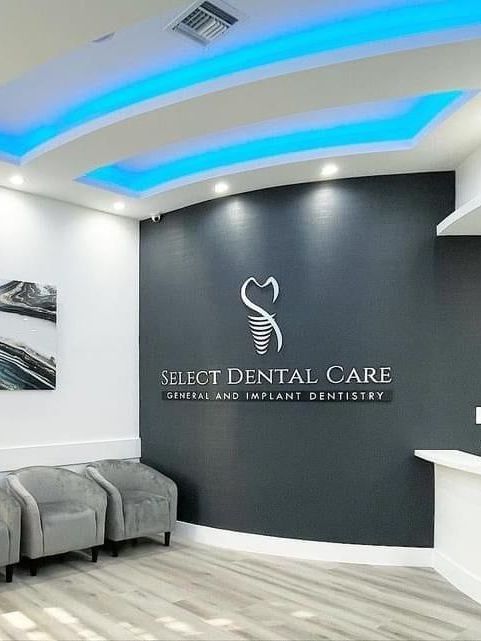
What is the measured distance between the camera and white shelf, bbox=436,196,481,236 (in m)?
4.59

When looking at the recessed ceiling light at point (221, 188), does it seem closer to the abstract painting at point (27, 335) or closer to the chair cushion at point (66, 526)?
the abstract painting at point (27, 335)

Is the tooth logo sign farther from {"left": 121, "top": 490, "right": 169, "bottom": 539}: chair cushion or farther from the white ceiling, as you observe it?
{"left": 121, "top": 490, "right": 169, "bottom": 539}: chair cushion

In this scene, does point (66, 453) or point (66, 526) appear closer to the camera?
point (66, 526)

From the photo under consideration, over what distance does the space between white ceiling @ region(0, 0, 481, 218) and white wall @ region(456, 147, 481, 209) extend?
0.09m

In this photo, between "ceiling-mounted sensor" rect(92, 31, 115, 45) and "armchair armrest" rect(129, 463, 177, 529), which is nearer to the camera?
"ceiling-mounted sensor" rect(92, 31, 115, 45)

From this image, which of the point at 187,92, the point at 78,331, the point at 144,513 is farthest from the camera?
the point at 78,331

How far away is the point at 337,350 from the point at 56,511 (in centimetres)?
282

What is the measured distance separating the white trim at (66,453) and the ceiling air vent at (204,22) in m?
4.03

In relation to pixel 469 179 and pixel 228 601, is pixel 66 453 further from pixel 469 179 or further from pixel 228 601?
pixel 469 179

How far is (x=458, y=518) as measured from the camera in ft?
16.1

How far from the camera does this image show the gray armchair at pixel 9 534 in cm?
484

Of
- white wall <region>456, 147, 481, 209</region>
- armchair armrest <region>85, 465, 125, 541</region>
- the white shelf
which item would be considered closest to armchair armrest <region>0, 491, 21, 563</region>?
armchair armrest <region>85, 465, 125, 541</region>

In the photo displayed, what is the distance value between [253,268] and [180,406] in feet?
5.43

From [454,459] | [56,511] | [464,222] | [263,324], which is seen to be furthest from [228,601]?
[464,222]
